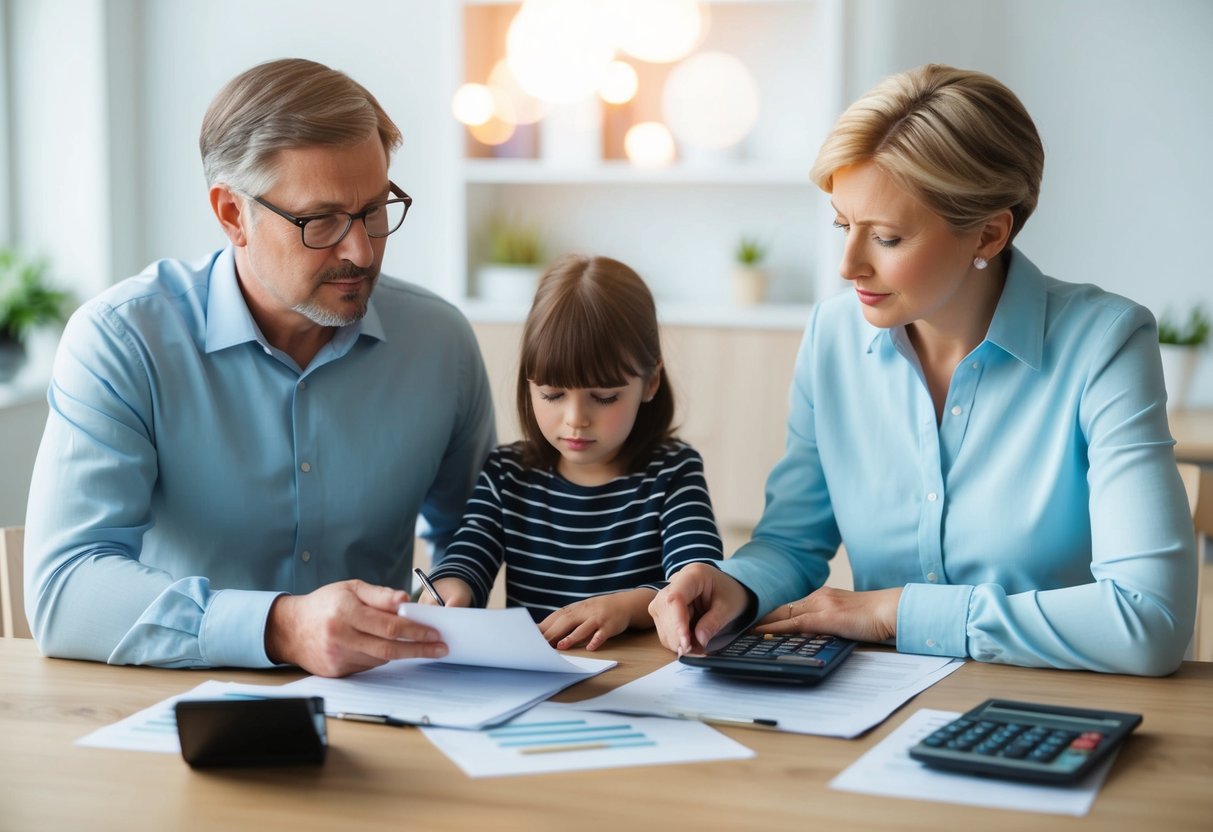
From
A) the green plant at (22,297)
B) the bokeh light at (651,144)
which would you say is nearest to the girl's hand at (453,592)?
the bokeh light at (651,144)

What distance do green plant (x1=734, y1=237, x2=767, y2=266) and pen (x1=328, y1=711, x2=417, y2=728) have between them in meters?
2.39

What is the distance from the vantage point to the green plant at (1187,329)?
120 inches

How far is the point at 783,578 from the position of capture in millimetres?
1593

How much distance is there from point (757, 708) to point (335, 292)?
0.82m

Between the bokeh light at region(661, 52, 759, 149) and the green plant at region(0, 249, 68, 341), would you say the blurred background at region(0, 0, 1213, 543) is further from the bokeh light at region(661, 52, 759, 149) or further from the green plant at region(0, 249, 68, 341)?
the green plant at region(0, 249, 68, 341)

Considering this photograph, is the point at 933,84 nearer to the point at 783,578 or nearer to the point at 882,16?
the point at 783,578

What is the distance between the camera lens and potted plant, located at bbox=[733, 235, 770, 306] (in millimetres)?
3352

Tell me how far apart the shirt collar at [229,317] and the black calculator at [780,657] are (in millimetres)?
752

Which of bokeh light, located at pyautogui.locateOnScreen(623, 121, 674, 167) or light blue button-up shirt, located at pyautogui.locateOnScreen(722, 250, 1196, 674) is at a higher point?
bokeh light, located at pyautogui.locateOnScreen(623, 121, 674, 167)

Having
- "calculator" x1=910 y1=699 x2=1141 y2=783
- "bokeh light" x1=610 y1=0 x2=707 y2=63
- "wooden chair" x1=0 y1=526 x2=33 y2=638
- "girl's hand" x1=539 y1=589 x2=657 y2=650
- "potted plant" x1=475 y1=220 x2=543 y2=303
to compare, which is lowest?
"wooden chair" x1=0 y1=526 x2=33 y2=638

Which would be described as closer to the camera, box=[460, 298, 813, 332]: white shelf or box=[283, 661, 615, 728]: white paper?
box=[283, 661, 615, 728]: white paper

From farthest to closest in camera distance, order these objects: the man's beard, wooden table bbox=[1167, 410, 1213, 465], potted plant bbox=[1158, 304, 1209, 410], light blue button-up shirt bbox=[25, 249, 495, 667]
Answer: potted plant bbox=[1158, 304, 1209, 410]
wooden table bbox=[1167, 410, 1213, 465]
the man's beard
light blue button-up shirt bbox=[25, 249, 495, 667]

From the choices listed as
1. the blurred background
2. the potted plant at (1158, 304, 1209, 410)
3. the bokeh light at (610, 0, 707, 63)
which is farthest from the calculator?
the bokeh light at (610, 0, 707, 63)

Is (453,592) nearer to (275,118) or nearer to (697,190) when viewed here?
(275,118)
